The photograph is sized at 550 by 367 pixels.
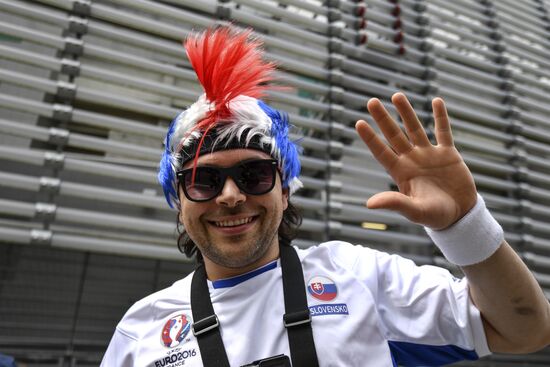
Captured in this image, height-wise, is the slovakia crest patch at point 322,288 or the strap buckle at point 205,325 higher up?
the slovakia crest patch at point 322,288

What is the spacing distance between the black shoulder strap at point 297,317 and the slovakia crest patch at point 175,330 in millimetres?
415

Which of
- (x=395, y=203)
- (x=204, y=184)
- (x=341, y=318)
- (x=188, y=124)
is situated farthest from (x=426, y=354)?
(x=188, y=124)

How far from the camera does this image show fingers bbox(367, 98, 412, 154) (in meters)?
1.31

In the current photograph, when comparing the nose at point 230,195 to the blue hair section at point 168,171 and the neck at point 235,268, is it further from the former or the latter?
the blue hair section at point 168,171

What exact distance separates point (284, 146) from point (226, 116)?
30 cm

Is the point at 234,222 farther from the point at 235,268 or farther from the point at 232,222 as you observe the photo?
the point at 235,268

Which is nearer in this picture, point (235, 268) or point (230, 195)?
point (230, 195)

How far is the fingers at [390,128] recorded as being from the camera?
1310 mm

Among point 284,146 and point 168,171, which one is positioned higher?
point 284,146

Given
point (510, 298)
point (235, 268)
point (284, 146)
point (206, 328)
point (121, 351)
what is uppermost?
point (284, 146)

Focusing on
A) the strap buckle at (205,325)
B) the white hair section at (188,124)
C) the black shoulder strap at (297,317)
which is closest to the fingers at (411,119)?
the black shoulder strap at (297,317)

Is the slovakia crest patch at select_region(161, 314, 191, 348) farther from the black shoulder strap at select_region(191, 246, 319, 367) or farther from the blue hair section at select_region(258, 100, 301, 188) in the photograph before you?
the blue hair section at select_region(258, 100, 301, 188)

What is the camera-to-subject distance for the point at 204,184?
1604 mm

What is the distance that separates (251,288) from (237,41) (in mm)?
1098
